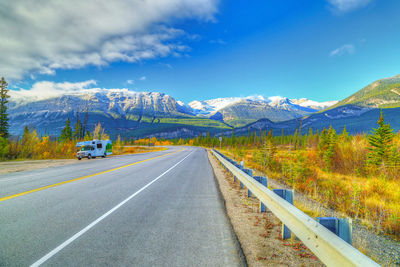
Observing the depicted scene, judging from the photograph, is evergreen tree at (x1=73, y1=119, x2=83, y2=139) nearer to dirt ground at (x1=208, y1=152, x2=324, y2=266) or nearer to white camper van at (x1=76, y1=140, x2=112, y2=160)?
white camper van at (x1=76, y1=140, x2=112, y2=160)

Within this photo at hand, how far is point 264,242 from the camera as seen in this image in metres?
3.65

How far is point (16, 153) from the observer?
21766mm

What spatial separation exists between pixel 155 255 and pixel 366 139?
79.2 feet

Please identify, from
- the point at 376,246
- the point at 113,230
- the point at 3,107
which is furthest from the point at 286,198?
the point at 3,107

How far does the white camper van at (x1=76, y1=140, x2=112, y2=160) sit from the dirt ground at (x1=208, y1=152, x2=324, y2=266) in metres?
22.7

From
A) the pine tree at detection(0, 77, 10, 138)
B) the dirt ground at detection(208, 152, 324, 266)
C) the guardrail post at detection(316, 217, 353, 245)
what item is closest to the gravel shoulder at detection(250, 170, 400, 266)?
the dirt ground at detection(208, 152, 324, 266)

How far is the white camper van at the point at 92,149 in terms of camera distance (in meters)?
23.8

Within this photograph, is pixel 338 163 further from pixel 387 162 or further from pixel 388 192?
pixel 388 192

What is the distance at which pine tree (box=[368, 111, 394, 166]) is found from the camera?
17.5 meters

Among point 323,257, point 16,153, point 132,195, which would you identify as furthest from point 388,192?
point 16,153

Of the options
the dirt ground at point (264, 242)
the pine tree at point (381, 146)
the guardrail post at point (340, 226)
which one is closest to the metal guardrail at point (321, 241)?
the guardrail post at point (340, 226)

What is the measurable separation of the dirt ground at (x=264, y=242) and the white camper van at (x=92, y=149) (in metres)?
22.7

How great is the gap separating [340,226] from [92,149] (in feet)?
87.1

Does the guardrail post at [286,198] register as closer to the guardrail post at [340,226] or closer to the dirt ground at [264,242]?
the dirt ground at [264,242]
